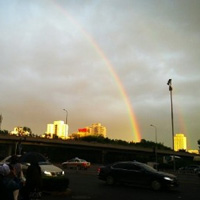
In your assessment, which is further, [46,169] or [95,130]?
[95,130]

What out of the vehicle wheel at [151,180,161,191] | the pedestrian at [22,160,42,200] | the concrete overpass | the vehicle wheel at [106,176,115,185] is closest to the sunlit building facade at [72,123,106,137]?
the concrete overpass

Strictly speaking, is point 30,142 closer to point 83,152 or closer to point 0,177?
point 83,152

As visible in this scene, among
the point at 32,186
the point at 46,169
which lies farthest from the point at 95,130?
the point at 32,186

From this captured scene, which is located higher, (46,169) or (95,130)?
(95,130)

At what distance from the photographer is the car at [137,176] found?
1787cm

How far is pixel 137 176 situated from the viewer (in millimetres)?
18828

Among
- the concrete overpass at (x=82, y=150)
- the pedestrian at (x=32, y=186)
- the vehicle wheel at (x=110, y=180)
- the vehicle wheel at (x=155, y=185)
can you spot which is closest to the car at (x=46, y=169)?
the pedestrian at (x=32, y=186)

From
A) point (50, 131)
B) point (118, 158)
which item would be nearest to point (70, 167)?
point (118, 158)

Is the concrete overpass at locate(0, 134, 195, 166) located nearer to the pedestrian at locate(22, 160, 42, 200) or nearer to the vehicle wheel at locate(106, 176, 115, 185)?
the vehicle wheel at locate(106, 176, 115, 185)

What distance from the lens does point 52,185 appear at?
14312 mm

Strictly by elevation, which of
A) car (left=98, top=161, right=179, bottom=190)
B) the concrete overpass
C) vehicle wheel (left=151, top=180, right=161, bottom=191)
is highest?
the concrete overpass

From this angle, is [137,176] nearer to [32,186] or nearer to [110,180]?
[110,180]

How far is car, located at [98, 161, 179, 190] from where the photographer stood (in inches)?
704

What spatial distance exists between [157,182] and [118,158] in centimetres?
9836
